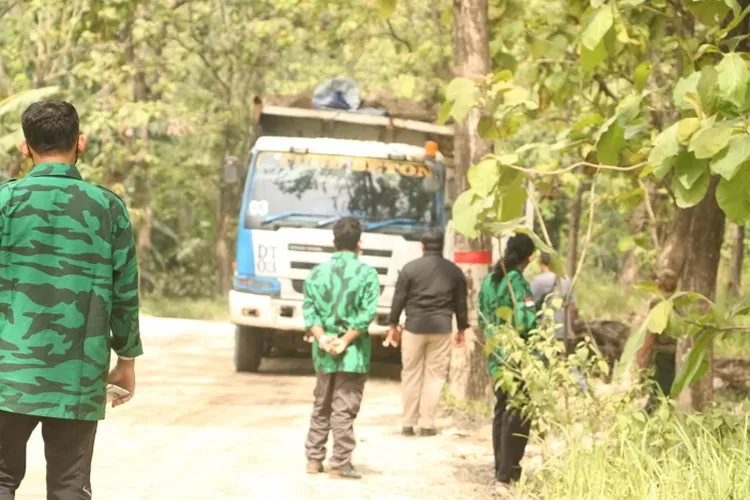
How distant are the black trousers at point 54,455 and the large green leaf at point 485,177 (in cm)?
253

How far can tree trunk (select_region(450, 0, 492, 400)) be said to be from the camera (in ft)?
42.9

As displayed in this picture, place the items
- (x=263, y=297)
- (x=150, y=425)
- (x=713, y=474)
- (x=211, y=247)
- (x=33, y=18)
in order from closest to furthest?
(x=713, y=474)
(x=150, y=425)
(x=263, y=297)
(x=33, y=18)
(x=211, y=247)

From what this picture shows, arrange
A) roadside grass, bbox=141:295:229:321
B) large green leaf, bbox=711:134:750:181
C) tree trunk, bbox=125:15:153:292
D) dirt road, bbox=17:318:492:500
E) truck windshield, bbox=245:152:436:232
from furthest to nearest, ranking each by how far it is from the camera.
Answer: roadside grass, bbox=141:295:229:321
tree trunk, bbox=125:15:153:292
truck windshield, bbox=245:152:436:232
dirt road, bbox=17:318:492:500
large green leaf, bbox=711:134:750:181

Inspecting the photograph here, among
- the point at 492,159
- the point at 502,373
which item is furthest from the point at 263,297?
the point at 492,159

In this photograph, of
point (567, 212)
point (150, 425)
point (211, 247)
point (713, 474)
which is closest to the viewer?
point (713, 474)

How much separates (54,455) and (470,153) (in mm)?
8946

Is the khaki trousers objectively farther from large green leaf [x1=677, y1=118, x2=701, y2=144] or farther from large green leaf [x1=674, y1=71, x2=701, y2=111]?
large green leaf [x1=677, y1=118, x2=701, y2=144]

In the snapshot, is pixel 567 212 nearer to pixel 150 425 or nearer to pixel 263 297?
pixel 263 297

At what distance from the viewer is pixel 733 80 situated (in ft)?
19.0

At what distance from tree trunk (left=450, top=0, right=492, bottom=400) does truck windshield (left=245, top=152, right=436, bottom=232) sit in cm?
232

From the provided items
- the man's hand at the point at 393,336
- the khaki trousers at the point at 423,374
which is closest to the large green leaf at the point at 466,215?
the man's hand at the point at 393,336

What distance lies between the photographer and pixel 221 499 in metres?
8.39

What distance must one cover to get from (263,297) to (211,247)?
2449 centimetres

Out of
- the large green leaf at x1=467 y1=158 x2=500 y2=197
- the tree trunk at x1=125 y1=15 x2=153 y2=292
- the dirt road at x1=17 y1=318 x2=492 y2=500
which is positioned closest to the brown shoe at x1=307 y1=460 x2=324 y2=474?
the dirt road at x1=17 y1=318 x2=492 y2=500
